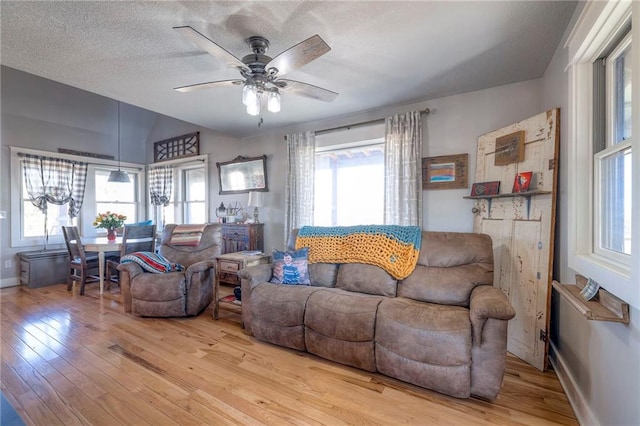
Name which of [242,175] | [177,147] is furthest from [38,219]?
[242,175]

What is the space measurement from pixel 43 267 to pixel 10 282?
51 centimetres

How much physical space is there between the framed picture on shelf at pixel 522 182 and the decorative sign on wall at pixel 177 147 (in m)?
5.06

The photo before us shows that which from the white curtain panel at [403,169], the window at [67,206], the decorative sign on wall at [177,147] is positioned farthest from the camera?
the decorative sign on wall at [177,147]

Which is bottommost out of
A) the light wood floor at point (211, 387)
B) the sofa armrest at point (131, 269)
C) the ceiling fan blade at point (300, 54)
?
the light wood floor at point (211, 387)

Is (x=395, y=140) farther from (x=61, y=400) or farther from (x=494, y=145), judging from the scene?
A: (x=61, y=400)

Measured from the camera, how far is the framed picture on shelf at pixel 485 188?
8.46ft

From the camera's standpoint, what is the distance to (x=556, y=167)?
2086 mm

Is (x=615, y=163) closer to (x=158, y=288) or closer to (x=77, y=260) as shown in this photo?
(x=158, y=288)

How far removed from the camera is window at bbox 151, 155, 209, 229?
551cm

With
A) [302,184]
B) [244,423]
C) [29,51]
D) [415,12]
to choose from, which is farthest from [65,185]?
[415,12]

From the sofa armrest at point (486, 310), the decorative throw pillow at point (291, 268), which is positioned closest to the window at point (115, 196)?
the decorative throw pillow at point (291, 268)

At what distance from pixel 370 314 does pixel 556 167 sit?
179 cm

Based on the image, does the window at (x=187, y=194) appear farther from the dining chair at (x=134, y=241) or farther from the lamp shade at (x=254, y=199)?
the lamp shade at (x=254, y=199)

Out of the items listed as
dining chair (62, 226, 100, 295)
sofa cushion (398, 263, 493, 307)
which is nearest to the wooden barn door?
sofa cushion (398, 263, 493, 307)
